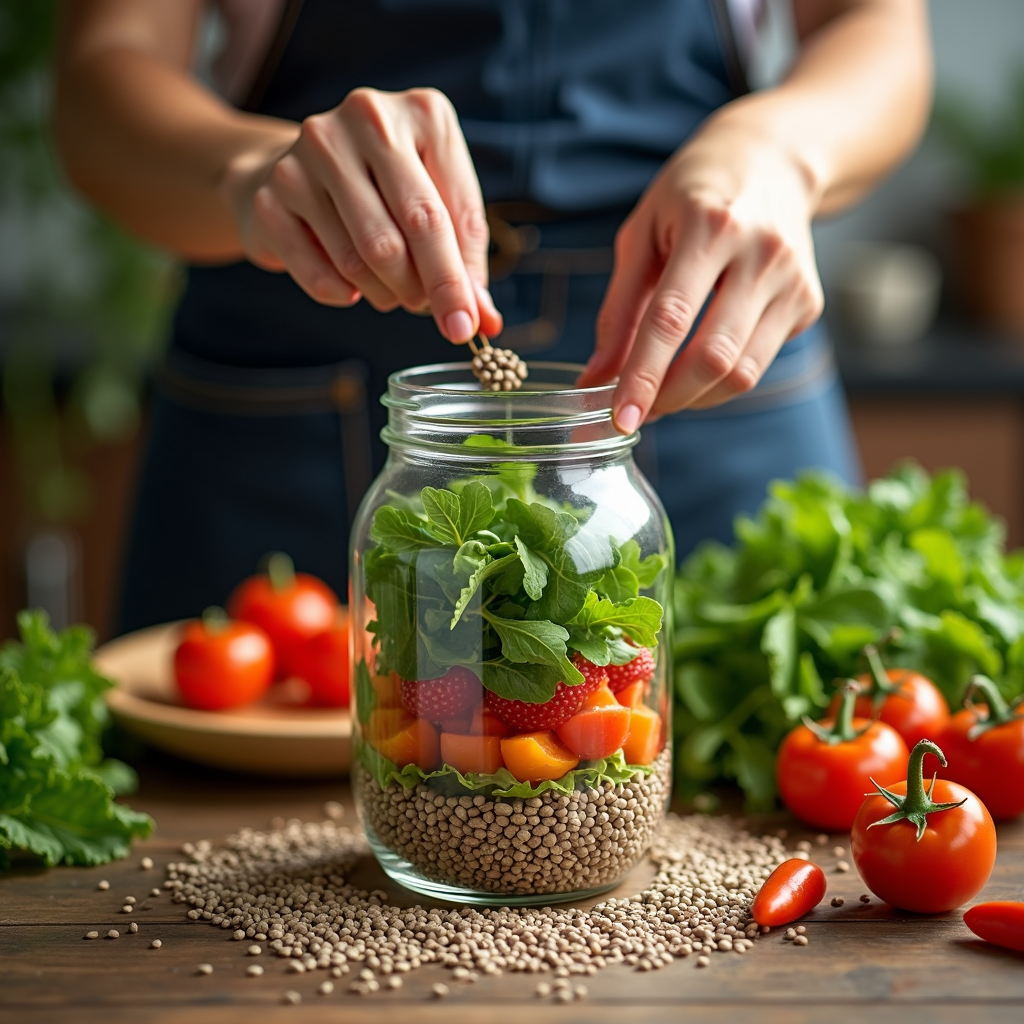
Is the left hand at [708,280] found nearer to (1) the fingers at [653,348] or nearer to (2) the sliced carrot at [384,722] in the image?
(1) the fingers at [653,348]

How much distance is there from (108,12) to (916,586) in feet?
3.26

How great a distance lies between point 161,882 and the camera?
971 mm

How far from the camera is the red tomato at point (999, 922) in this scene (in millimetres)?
830

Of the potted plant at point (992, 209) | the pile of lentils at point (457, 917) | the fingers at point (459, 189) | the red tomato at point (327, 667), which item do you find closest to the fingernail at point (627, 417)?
the fingers at point (459, 189)

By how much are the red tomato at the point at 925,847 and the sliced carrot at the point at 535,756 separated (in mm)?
208

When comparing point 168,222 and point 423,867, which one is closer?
point 423,867

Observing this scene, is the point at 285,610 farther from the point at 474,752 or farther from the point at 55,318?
the point at 55,318

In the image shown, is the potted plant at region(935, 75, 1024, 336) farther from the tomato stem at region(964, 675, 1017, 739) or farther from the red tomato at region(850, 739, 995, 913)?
the red tomato at region(850, 739, 995, 913)

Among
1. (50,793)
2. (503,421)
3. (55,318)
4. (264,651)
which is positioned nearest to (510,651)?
(503,421)

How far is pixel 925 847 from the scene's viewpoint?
0.87m

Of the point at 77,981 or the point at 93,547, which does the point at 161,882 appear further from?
the point at 93,547

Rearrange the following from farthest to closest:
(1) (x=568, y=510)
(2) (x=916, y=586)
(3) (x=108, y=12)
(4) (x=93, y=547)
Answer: (4) (x=93, y=547) → (3) (x=108, y=12) → (2) (x=916, y=586) → (1) (x=568, y=510)

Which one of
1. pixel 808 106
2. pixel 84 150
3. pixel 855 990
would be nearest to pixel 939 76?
pixel 808 106

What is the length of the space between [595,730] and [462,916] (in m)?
0.15
